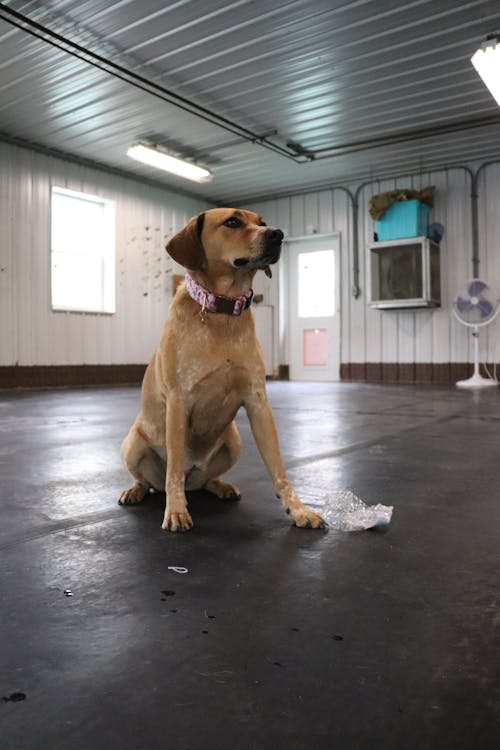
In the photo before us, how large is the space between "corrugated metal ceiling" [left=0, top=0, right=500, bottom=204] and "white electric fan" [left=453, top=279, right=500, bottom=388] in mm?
2463

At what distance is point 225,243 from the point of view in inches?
75.4

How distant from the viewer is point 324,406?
20.6ft

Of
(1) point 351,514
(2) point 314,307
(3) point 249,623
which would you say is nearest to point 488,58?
(1) point 351,514

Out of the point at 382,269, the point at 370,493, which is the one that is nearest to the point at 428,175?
the point at 382,269

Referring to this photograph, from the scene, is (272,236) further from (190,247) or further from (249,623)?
(249,623)

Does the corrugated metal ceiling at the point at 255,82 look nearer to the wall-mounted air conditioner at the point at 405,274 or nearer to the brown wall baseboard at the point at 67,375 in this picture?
the wall-mounted air conditioner at the point at 405,274

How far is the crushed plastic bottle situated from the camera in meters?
1.81

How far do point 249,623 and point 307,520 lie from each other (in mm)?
720

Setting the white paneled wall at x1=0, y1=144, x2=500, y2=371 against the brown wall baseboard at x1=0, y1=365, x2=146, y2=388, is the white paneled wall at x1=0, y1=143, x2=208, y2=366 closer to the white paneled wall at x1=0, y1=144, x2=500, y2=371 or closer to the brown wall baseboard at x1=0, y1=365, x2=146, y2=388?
the white paneled wall at x1=0, y1=144, x2=500, y2=371

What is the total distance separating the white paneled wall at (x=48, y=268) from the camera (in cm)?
954

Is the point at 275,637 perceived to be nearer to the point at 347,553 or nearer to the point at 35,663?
the point at 35,663

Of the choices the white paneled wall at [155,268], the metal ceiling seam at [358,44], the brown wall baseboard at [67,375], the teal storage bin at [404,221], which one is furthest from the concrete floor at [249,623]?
the teal storage bin at [404,221]

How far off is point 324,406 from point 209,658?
534 centimetres

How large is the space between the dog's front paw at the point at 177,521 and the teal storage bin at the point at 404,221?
979 cm
